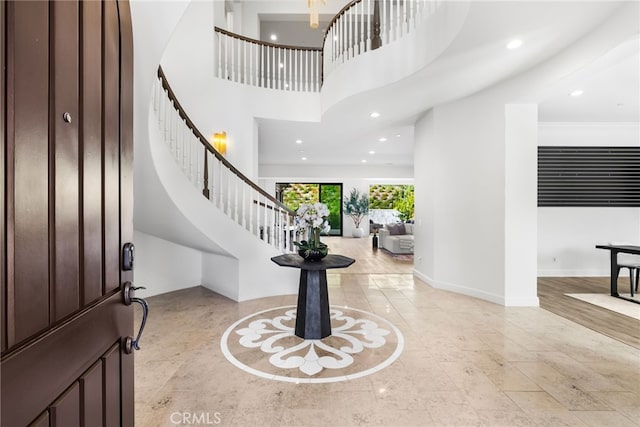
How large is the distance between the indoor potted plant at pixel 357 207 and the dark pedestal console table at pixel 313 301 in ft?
31.5

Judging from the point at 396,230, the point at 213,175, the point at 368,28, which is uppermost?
the point at 368,28

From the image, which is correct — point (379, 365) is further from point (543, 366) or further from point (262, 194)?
point (262, 194)

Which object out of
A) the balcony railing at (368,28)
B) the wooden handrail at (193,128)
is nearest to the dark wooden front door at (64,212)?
the wooden handrail at (193,128)

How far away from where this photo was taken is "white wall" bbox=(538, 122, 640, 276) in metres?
5.41

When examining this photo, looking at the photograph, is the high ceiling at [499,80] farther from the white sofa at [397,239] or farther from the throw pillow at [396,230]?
the throw pillow at [396,230]

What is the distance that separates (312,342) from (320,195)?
34.2 feet

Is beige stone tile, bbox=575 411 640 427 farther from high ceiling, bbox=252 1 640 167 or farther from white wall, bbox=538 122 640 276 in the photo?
white wall, bbox=538 122 640 276

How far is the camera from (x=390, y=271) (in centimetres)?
615

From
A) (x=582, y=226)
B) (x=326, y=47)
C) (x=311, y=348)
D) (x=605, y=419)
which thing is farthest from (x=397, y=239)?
(x=605, y=419)

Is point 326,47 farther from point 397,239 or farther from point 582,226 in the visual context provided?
point 582,226

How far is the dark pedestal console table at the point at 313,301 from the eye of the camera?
9.77 feet

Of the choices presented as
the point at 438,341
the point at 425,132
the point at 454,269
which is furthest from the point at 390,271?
the point at 438,341

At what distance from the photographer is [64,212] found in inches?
32.1

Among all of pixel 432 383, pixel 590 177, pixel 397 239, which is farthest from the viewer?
pixel 397 239
